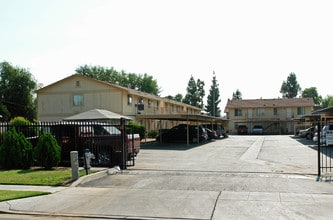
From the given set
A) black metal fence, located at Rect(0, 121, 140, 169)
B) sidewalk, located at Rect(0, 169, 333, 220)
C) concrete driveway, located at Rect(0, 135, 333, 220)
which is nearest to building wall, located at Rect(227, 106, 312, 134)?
black metal fence, located at Rect(0, 121, 140, 169)

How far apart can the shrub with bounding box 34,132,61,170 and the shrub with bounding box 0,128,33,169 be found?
0.61m

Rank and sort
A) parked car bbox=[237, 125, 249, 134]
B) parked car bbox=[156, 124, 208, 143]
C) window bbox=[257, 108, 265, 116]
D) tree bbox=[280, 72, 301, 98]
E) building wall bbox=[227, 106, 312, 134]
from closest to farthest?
parked car bbox=[156, 124, 208, 143] < parked car bbox=[237, 125, 249, 134] < building wall bbox=[227, 106, 312, 134] < window bbox=[257, 108, 265, 116] < tree bbox=[280, 72, 301, 98]

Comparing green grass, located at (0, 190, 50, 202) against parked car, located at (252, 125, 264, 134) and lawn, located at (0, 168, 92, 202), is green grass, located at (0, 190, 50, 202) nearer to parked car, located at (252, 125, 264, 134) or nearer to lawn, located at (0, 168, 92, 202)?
lawn, located at (0, 168, 92, 202)

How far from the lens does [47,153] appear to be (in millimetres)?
14750

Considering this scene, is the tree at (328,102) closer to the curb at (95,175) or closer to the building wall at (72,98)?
the building wall at (72,98)

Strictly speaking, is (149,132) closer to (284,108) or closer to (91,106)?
(91,106)

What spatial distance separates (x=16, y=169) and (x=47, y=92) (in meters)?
30.5

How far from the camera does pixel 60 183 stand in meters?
11.8

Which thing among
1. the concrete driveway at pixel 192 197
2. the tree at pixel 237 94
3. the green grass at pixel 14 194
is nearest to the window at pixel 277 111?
the tree at pixel 237 94

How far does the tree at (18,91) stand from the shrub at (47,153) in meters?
47.3

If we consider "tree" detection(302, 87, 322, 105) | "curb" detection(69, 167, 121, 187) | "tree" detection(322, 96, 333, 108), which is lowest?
"curb" detection(69, 167, 121, 187)

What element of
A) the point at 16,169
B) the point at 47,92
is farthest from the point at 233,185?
the point at 47,92

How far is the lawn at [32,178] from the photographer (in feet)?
33.9

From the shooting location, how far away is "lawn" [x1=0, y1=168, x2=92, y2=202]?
407 inches
